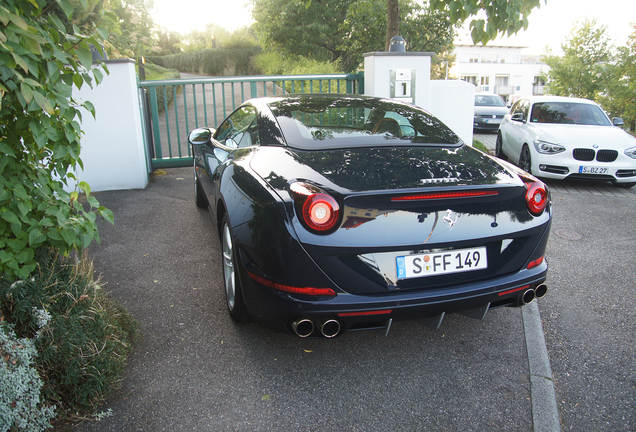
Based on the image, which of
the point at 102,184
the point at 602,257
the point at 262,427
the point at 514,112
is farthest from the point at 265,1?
the point at 262,427

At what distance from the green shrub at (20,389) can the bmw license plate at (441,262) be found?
171 centimetres

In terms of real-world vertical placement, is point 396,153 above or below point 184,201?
above

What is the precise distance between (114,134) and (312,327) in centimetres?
550

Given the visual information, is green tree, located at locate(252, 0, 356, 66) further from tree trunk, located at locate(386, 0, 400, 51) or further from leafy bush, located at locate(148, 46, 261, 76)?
tree trunk, located at locate(386, 0, 400, 51)

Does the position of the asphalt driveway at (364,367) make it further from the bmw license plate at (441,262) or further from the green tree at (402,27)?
the green tree at (402,27)

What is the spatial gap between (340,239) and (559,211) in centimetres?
499

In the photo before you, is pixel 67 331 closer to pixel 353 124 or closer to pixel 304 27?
pixel 353 124

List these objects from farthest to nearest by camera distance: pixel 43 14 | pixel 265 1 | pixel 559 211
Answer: pixel 265 1 → pixel 559 211 → pixel 43 14

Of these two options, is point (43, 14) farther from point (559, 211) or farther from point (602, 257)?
point (559, 211)

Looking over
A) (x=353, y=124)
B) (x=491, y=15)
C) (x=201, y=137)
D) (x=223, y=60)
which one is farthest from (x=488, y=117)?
(x=223, y=60)

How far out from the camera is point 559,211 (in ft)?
20.4

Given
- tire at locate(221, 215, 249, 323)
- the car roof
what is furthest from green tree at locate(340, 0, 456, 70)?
tire at locate(221, 215, 249, 323)

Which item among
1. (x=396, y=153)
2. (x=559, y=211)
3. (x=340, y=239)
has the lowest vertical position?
(x=559, y=211)

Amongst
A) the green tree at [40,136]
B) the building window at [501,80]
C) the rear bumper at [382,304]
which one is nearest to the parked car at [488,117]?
the rear bumper at [382,304]
